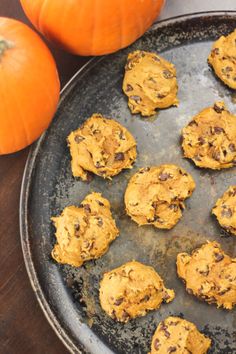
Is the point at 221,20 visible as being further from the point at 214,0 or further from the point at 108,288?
the point at 108,288

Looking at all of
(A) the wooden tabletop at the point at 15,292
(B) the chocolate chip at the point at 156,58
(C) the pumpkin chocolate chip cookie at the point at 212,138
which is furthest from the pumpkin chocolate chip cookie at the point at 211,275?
(B) the chocolate chip at the point at 156,58

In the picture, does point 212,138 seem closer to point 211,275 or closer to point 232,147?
point 232,147

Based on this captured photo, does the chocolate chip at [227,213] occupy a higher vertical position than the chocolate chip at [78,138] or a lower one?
lower

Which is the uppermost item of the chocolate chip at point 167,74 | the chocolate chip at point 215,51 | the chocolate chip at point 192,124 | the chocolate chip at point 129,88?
the chocolate chip at point 215,51

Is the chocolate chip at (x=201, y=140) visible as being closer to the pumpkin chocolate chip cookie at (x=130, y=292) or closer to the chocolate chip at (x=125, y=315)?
the pumpkin chocolate chip cookie at (x=130, y=292)

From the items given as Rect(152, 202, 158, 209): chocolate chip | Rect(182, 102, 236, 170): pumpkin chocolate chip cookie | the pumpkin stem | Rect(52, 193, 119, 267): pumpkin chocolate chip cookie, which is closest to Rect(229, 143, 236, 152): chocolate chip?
Rect(182, 102, 236, 170): pumpkin chocolate chip cookie
